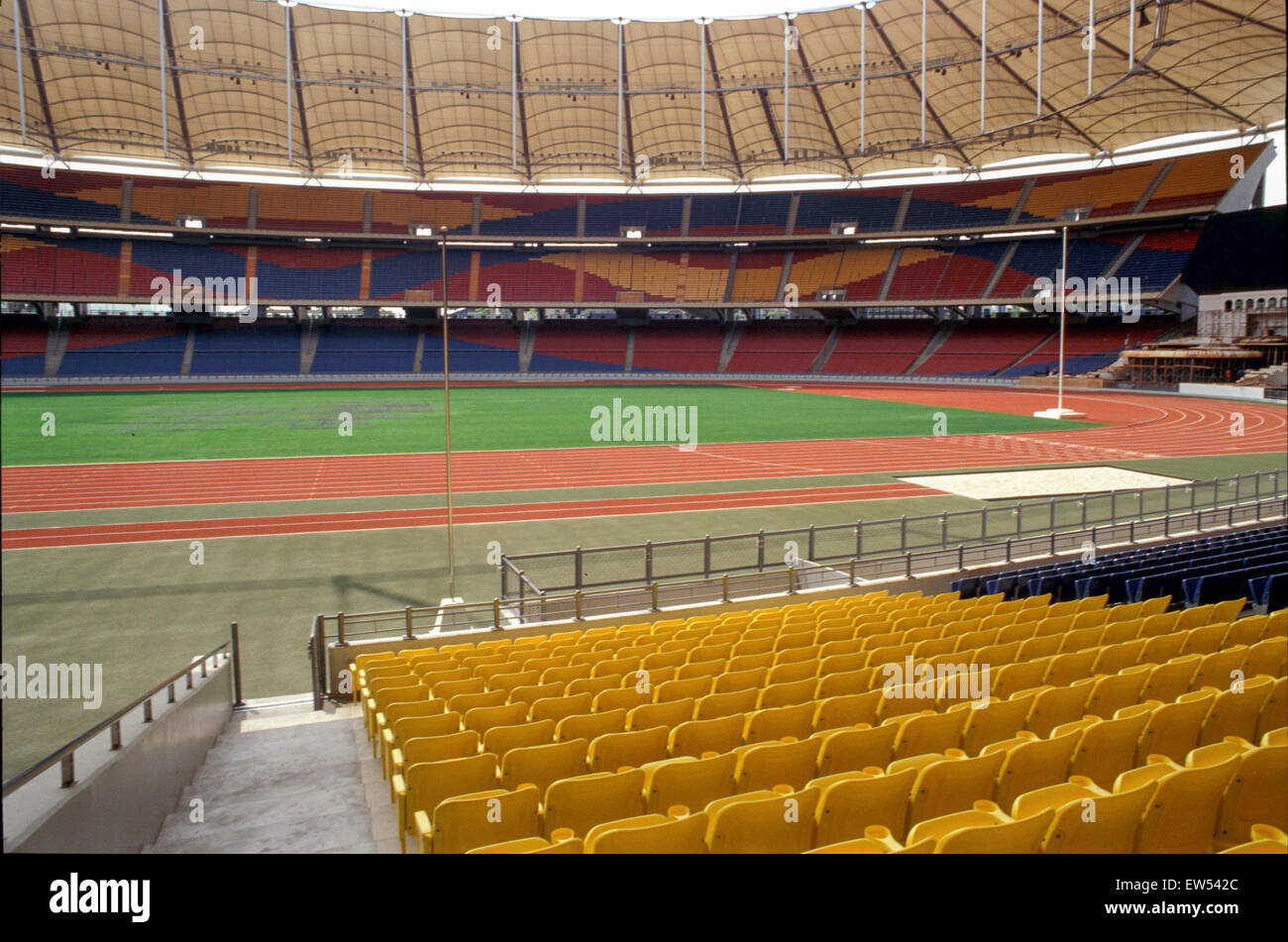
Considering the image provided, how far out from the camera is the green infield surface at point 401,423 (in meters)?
28.2

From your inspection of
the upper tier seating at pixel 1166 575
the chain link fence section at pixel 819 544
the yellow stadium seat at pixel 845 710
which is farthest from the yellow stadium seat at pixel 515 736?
the upper tier seating at pixel 1166 575

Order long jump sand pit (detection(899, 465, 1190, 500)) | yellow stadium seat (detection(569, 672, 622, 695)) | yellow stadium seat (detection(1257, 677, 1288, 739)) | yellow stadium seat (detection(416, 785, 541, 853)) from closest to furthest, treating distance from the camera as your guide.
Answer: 1. yellow stadium seat (detection(416, 785, 541, 853))
2. yellow stadium seat (detection(1257, 677, 1288, 739))
3. yellow stadium seat (detection(569, 672, 622, 695))
4. long jump sand pit (detection(899, 465, 1190, 500))

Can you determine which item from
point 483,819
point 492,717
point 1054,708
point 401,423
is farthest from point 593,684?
point 401,423

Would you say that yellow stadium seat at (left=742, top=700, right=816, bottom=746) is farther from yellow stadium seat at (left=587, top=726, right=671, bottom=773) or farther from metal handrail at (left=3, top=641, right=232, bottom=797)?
metal handrail at (left=3, top=641, right=232, bottom=797)

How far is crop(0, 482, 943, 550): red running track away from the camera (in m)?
16.8

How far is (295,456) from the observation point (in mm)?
26422

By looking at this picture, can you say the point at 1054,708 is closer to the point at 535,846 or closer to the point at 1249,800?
the point at 1249,800

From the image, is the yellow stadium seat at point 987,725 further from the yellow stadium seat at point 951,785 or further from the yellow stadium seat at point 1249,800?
the yellow stadium seat at point 1249,800

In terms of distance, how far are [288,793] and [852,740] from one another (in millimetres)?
4175

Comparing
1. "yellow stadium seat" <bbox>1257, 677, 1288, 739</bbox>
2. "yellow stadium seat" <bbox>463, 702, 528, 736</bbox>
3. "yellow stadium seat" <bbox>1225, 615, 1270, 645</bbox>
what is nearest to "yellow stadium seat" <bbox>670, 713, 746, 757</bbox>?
"yellow stadium seat" <bbox>463, 702, 528, 736</bbox>

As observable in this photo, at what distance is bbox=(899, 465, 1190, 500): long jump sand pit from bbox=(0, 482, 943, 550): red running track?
981mm

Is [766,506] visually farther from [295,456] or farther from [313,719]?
[295,456]

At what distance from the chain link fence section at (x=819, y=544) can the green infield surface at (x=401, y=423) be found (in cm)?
1462
